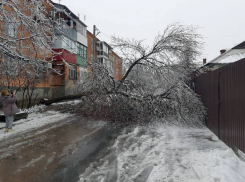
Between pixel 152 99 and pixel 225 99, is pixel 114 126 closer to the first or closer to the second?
pixel 152 99

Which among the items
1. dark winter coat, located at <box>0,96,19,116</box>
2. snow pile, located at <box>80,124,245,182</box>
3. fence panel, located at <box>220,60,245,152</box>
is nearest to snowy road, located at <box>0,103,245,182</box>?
snow pile, located at <box>80,124,245,182</box>

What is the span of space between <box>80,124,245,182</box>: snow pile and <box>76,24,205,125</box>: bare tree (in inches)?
86.7

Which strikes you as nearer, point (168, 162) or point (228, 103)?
point (168, 162)

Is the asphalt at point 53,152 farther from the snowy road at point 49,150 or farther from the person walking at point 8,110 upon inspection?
the person walking at point 8,110

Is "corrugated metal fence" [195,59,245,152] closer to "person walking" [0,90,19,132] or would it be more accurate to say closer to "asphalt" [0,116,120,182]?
"asphalt" [0,116,120,182]

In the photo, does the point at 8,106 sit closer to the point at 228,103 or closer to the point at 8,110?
the point at 8,110

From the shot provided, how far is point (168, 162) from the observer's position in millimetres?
3920

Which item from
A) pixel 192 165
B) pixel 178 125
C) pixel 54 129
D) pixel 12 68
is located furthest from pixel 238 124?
pixel 12 68

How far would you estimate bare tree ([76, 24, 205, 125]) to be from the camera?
7918mm

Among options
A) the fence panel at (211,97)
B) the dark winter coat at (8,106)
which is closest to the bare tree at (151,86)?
the fence panel at (211,97)

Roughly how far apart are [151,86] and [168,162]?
236 inches

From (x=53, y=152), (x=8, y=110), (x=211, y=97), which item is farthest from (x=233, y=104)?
(x=8, y=110)

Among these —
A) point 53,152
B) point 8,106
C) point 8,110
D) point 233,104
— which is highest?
point 233,104

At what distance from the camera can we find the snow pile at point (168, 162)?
3.25 meters
